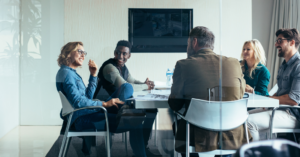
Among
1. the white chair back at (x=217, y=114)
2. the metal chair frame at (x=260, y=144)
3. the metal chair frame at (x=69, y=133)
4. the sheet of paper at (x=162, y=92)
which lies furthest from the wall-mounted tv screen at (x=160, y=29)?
the metal chair frame at (x=260, y=144)

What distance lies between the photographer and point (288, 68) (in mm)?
2088

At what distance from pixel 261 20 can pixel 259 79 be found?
0.59 meters

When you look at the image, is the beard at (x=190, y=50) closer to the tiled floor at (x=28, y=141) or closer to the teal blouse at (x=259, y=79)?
the teal blouse at (x=259, y=79)

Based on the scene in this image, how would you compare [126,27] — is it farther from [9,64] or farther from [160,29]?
[9,64]

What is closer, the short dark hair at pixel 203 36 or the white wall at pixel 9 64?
the short dark hair at pixel 203 36

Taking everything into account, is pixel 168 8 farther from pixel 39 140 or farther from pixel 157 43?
pixel 39 140

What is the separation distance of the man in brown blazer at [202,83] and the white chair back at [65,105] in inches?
35.7

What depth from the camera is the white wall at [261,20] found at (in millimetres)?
2213

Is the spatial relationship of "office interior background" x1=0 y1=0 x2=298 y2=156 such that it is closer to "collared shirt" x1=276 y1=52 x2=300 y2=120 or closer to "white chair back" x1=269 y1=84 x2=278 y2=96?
"collared shirt" x1=276 y1=52 x2=300 y2=120

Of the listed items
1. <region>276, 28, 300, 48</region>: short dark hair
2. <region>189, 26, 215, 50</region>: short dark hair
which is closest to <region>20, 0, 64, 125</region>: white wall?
<region>189, 26, 215, 50</region>: short dark hair

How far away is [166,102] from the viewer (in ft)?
6.72

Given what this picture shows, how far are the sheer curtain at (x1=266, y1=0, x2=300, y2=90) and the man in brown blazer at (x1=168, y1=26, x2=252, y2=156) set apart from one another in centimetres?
40

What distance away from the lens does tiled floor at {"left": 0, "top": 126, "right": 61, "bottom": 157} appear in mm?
2201

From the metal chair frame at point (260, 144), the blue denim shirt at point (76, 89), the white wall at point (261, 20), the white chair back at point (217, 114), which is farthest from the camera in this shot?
the white wall at point (261, 20)
